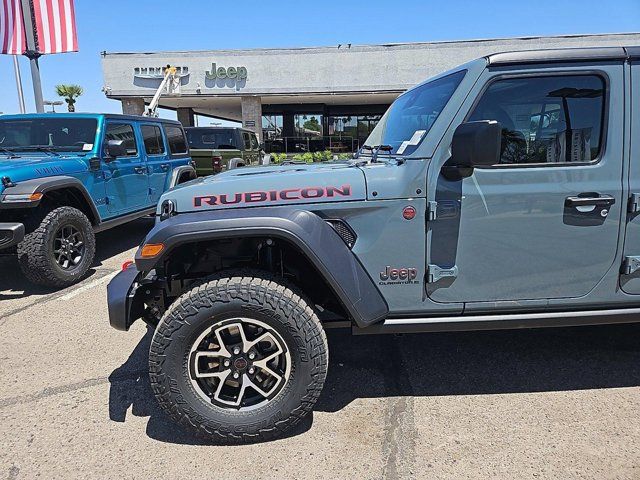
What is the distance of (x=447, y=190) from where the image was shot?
8.04 feet

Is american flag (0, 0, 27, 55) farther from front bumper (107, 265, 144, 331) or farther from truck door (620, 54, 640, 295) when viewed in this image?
truck door (620, 54, 640, 295)

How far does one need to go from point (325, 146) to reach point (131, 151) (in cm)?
2017

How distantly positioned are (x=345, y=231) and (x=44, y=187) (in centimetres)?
384

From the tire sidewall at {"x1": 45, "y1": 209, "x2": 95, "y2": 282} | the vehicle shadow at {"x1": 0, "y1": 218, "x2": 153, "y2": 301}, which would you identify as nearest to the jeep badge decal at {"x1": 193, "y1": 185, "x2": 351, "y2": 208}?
the tire sidewall at {"x1": 45, "y1": 209, "x2": 95, "y2": 282}

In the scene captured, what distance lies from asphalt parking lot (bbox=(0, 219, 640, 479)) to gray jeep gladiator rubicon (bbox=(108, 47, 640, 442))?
27 centimetres

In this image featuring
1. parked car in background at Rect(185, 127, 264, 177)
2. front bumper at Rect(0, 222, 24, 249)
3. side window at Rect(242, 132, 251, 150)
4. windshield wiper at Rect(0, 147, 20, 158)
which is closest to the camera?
front bumper at Rect(0, 222, 24, 249)

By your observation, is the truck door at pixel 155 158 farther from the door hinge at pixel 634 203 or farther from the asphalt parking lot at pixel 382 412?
the door hinge at pixel 634 203

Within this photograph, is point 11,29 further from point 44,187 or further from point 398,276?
point 398,276

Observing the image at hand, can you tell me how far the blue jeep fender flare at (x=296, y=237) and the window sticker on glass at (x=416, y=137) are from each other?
0.72 meters

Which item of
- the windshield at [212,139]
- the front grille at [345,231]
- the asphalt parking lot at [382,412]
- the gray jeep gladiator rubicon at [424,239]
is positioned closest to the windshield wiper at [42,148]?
the asphalt parking lot at [382,412]

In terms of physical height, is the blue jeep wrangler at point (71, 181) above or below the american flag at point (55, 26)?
below

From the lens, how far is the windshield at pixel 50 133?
5926 mm

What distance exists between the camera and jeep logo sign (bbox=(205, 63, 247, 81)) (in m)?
21.8

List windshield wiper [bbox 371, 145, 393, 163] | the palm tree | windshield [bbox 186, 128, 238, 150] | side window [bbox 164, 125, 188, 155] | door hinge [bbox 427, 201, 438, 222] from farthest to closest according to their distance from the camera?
1. the palm tree
2. windshield [bbox 186, 128, 238, 150]
3. side window [bbox 164, 125, 188, 155]
4. windshield wiper [bbox 371, 145, 393, 163]
5. door hinge [bbox 427, 201, 438, 222]
